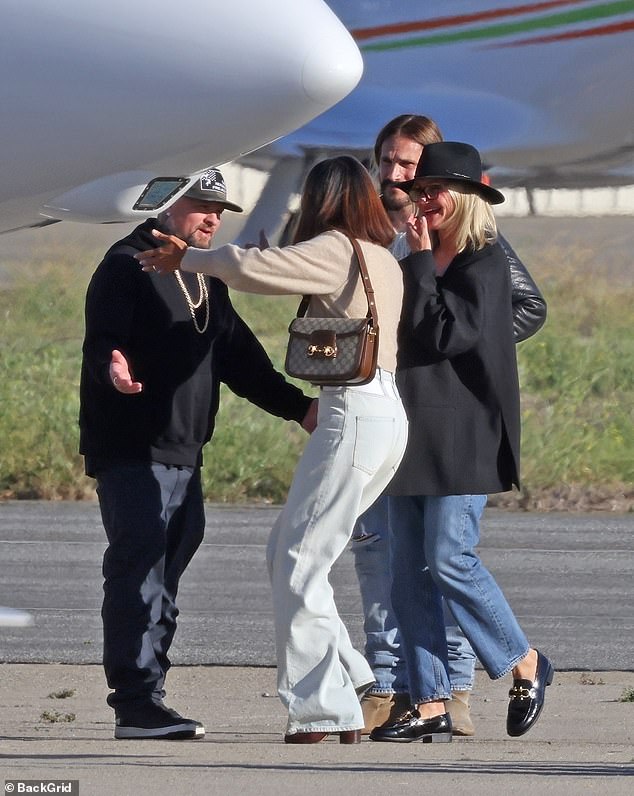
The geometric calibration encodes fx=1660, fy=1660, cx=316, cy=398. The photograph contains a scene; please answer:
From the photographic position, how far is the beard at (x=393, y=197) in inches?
197

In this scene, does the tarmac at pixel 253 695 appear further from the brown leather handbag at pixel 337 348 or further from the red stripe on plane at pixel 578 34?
the red stripe on plane at pixel 578 34

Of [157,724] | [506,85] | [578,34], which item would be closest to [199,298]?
[157,724]

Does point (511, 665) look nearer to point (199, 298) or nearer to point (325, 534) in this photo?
point (325, 534)

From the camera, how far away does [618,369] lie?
62.6 feet

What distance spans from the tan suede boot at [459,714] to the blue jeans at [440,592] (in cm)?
17

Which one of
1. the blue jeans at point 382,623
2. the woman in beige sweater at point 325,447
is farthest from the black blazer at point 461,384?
the blue jeans at point 382,623

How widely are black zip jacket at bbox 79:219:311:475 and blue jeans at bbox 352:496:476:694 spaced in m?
0.57

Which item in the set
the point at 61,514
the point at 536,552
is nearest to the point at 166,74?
the point at 536,552

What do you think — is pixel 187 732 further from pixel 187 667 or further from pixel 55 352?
pixel 55 352

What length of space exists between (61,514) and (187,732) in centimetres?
804

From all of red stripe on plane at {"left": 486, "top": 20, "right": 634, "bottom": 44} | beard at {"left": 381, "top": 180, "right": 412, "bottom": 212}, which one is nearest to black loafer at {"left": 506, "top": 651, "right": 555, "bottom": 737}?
beard at {"left": 381, "top": 180, "right": 412, "bottom": 212}

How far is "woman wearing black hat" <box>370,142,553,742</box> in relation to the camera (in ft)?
14.9

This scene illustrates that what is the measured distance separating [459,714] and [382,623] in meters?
0.36

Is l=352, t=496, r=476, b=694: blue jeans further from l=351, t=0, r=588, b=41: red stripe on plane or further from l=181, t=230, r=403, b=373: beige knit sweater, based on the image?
l=351, t=0, r=588, b=41: red stripe on plane
